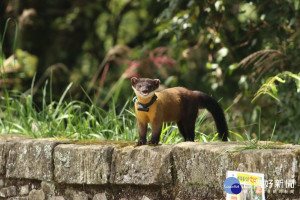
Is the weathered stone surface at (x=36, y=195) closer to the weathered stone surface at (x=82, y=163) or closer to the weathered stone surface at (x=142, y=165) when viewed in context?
the weathered stone surface at (x=82, y=163)

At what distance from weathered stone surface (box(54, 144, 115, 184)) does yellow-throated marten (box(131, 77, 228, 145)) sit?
0.83 ft

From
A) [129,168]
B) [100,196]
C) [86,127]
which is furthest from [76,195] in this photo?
[86,127]

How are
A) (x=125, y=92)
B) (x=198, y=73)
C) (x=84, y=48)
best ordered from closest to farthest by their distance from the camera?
(x=125, y=92)
(x=198, y=73)
(x=84, y=48)

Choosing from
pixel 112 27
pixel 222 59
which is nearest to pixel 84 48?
pixel 112 27

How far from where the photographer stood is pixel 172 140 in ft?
14.4

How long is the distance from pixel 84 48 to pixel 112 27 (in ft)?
2.25

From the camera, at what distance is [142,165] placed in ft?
11.3

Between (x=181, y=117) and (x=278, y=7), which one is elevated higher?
(x=278, y=7)

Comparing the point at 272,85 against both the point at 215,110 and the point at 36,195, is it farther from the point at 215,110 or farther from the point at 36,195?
the point at 36,195

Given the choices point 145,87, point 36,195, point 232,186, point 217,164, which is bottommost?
point 36,195

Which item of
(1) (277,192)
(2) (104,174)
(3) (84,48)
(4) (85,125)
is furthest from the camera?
(3) (84,48)

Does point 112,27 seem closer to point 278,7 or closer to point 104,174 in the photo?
point 278,7

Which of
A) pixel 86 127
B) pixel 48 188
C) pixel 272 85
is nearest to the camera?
pixel 272 85

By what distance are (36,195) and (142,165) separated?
99 cm
